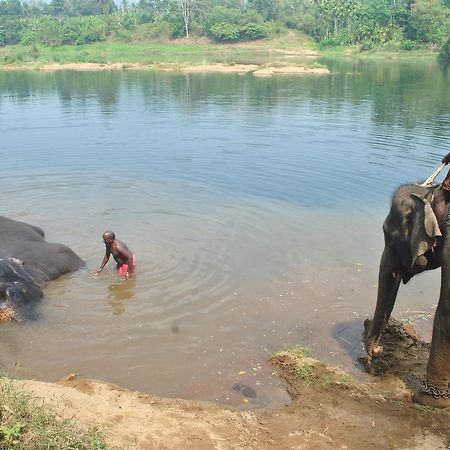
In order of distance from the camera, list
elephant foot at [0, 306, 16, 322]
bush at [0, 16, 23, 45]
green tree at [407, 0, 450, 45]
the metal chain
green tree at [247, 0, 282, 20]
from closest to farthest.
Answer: the metal chain, elephant foot at [0, 306, 16, 322], green tree at [407, 0, 450, 45], bush at [0, 16, 23, 45], green tree at [247, 0, 282, 20]

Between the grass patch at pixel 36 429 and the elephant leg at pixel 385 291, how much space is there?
274 cm

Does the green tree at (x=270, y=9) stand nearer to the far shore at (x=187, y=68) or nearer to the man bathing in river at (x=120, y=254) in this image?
the far shore at (x=187, y=68)

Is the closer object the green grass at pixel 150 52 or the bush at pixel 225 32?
the green grass at pixel 150 52

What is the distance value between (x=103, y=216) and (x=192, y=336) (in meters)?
5.33

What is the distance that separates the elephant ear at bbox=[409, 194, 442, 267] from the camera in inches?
169

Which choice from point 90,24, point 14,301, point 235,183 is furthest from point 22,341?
point 90,24

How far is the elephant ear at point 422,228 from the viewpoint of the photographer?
14.1 ft

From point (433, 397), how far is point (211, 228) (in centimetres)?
649

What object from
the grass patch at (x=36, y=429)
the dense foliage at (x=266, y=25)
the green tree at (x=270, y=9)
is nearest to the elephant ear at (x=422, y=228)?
the grass patch at (x=36, y=429)

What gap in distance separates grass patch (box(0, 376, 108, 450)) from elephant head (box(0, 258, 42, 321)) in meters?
3.33

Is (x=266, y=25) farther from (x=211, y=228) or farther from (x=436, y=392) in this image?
(x=436, y=392)

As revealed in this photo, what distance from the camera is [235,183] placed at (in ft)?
45.4

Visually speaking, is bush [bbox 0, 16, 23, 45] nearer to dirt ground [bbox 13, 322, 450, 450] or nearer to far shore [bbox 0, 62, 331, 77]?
far shore [bbox 0, 62, 331, 77]

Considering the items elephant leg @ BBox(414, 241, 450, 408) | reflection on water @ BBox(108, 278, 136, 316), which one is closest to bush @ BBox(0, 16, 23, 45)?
reflection on water @ BBox(108, 278, 136, 316)
